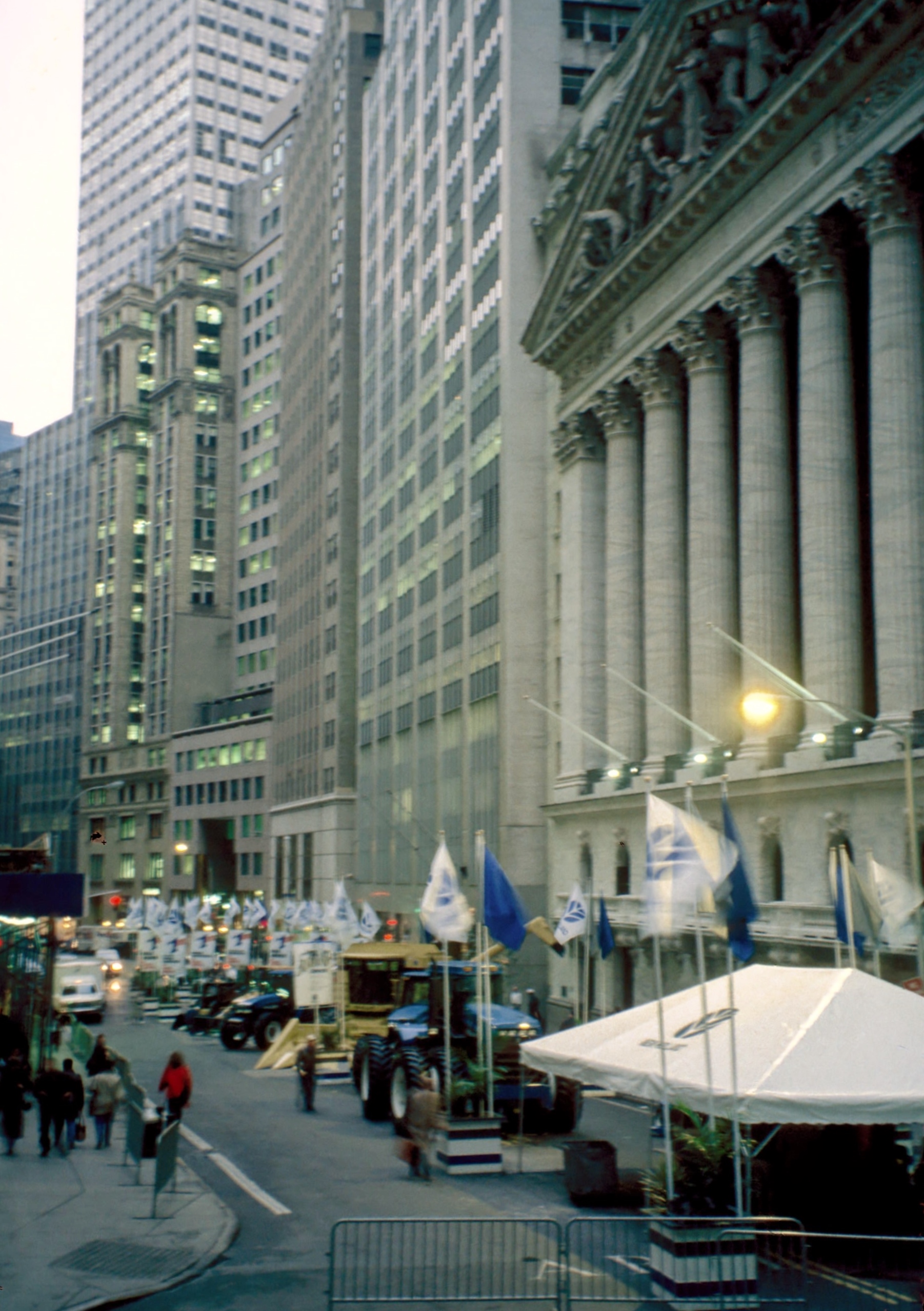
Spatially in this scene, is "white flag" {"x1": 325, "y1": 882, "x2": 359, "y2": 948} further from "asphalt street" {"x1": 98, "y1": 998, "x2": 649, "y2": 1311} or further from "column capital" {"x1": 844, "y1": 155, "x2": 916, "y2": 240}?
"column capital" {"x1": 844, "y1": 155, "x2": 916, "y2": 240}

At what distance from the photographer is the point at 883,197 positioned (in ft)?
113

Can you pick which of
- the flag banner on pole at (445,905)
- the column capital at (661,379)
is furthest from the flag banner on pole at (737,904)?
the column capital at (661,379)

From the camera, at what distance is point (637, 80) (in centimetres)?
4625

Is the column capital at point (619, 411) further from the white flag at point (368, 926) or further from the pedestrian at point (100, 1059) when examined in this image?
the pedestrian at point (100, 1059)

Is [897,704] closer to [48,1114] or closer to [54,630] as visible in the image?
[48,1114]

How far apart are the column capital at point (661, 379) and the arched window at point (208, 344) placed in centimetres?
11251

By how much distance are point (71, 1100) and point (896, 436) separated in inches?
963

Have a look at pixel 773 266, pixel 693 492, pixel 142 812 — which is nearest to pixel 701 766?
pixel 693 492

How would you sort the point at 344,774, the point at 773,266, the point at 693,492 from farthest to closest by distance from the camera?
the point at 344,774 → the point at 693,492 → the point at 773,266

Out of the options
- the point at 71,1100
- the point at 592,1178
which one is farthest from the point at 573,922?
the point at 592,1178

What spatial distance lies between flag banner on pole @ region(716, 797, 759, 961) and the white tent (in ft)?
4.49

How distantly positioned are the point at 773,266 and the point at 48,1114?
31326 millimetres

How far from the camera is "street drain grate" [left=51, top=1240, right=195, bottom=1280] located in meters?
15.6

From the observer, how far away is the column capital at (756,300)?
4094 centimetres
